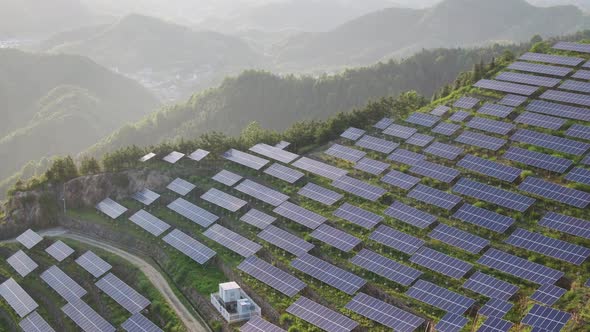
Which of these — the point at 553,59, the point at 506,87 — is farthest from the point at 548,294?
the point at 553,59

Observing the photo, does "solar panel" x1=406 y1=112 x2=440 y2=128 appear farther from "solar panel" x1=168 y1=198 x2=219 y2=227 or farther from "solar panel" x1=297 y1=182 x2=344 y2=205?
"solar panel" x1=168 y1=198 x2=219 y2=227

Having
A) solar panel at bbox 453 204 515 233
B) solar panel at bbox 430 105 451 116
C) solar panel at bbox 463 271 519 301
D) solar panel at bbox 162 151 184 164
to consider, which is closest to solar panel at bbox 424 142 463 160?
solar panel at bbox 430 105 451 116

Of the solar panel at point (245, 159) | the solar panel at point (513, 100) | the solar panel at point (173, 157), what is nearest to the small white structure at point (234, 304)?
the solar panel at point (245, 159)

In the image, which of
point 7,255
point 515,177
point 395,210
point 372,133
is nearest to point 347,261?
point 395,210

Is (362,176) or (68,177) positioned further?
(68,177)

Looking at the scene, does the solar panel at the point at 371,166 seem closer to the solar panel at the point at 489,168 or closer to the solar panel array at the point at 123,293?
the solar panel at the point at 489,168

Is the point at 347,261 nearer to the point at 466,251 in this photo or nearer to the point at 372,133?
the point at 466,251
